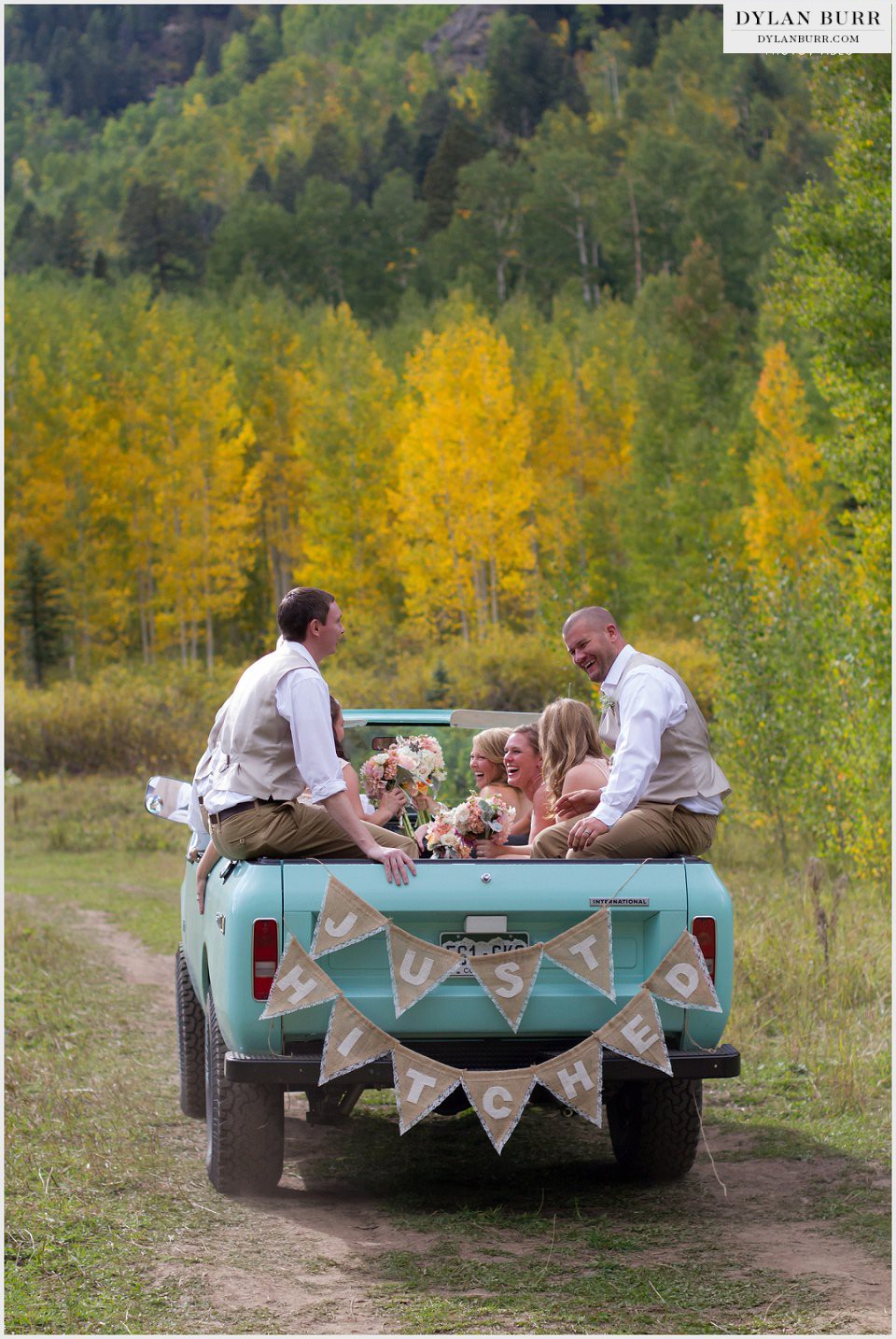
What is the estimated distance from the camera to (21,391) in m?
52.8

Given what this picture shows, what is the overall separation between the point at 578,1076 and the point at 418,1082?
529 millimetres

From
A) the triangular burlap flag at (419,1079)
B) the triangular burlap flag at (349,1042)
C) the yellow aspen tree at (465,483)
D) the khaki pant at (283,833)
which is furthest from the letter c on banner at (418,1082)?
the yellow aspen tree at (465,483)

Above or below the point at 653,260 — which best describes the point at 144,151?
above

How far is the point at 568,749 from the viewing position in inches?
259

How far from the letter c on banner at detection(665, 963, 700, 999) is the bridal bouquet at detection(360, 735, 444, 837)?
158 centimetres

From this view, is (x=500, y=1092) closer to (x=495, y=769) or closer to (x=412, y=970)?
(x=412, y=970)

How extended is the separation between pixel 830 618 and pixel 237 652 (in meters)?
45.8

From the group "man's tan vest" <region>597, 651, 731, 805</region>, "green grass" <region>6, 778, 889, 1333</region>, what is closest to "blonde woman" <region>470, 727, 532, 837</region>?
"man's tan vest" <region>597, 651, 731, 805</region>

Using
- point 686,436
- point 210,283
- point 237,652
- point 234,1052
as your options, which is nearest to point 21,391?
point 237,652

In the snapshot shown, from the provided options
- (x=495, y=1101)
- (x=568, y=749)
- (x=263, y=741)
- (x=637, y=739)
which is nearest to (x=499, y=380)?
(x=568, y=749)

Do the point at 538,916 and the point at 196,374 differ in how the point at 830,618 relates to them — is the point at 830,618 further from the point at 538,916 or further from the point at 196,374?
the point at 196,374

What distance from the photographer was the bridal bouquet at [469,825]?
21.2 feet

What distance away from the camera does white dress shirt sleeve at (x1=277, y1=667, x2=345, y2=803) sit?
5.69m

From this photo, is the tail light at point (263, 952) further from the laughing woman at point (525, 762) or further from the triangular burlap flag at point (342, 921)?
the laughing woman at point (525, 762)
